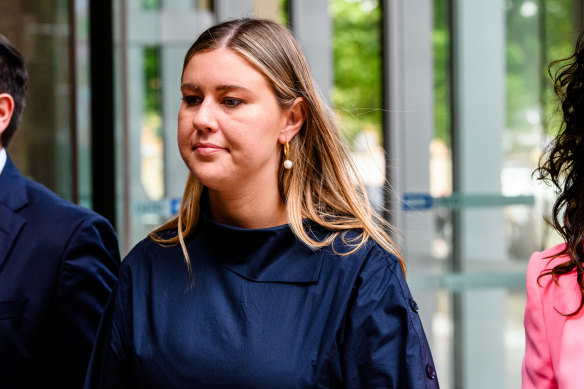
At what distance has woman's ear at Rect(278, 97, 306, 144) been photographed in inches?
67.8

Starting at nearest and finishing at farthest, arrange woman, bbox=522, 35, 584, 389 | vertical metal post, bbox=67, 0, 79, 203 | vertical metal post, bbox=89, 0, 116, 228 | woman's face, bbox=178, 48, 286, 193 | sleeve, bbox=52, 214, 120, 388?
woman, bbox=522, 35, 584, 389 → woman's face, bbox=178, 48, 286, 193 → sleeve, bbox=52, 214, 120, 388 → vertical metal post, bbox=67, 0, 79, 203 → vertical metal post, bbox=89, 0, 116, 228

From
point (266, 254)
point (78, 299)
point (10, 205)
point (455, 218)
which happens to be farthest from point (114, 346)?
point (455, 218)

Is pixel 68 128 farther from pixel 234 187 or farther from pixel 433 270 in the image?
pixel 234 187

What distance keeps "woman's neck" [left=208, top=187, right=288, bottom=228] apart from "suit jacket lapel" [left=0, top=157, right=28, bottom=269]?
1.58ft

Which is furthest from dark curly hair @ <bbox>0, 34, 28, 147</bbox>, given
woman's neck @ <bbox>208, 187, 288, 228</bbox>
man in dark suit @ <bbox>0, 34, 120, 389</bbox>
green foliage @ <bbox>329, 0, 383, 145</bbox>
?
green foliage @ <bbox>329, 0, 383, 145</bbox>

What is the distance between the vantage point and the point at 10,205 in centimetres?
189

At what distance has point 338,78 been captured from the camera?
7.30 meters

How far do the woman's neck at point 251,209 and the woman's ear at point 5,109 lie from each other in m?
0.57

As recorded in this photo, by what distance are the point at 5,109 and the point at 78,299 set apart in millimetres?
488

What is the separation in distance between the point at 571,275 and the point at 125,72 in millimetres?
2912

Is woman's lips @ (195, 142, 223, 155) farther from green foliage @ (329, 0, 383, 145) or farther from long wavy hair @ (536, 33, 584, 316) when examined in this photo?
green foliage @ (329, 0, 383, 145)

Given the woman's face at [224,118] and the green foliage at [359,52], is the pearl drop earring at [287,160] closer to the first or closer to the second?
the woman's face at [224,118]

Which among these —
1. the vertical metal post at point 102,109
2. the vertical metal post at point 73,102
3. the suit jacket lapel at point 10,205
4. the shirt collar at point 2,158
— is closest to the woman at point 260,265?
the suit jacket lapel at point 10,205

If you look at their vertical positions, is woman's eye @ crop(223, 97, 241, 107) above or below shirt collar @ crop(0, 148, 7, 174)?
above
